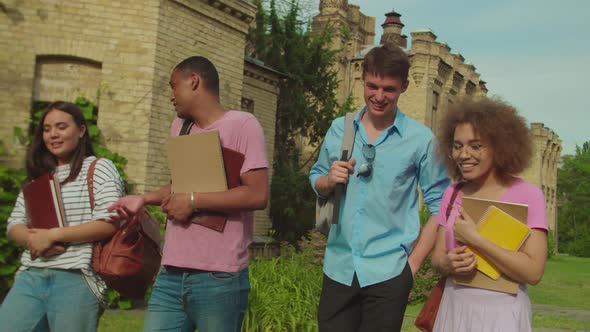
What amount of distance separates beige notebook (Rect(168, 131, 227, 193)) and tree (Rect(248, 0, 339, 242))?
61.2 ft

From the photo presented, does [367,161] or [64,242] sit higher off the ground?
[367,161]

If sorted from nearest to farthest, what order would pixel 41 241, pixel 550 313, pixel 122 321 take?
pixel 41 241 < pixel 122 321 < pixel 550 313

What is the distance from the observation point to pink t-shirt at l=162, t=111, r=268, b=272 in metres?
3.25

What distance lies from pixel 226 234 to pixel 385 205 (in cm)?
88

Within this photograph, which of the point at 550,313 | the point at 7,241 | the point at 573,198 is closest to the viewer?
the point at 7,241

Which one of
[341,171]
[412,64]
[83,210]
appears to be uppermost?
[412,64]

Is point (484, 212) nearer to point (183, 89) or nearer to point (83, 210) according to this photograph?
point (183, 89)

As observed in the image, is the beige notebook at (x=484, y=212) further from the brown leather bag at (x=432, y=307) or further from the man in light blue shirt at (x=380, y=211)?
the man in light blue shirt at (x=380, y=211)

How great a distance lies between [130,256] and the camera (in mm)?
3410

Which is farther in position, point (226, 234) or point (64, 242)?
point (64, 242)

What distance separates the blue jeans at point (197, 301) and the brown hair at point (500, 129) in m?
1.39

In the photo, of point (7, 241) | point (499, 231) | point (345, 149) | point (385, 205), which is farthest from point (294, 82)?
point (499, 231)

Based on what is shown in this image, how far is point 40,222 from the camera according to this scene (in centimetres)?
359

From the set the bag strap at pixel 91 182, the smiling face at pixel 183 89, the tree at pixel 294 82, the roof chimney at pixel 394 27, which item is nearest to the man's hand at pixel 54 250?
the bag strap at pixel 91 182
